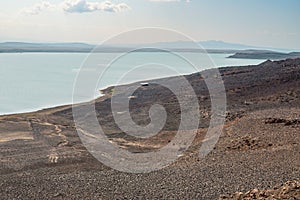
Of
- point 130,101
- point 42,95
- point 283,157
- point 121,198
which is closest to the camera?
point 121,198

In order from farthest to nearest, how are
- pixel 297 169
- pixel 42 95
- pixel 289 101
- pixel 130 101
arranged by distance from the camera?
1. pixel 42 95
2. pixel 130 101
3. pixel 289 101
4. pixel 297 169

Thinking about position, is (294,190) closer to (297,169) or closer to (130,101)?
(297,169)

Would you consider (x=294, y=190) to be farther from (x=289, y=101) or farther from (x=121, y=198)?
(x=289, y=101)

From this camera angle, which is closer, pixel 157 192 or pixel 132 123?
pixel 157 192

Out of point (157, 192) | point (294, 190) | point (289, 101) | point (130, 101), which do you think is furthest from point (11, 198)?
point (130, 101)

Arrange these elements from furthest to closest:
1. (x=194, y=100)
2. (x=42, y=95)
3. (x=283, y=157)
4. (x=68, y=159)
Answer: (x=42, y=95), (x=194, y=100), (x=68, y=159), (x=283, y=157)

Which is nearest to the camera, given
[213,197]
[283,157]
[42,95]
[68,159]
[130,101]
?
[213,197]

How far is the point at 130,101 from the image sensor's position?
45.8m

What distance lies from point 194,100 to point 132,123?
7788mm

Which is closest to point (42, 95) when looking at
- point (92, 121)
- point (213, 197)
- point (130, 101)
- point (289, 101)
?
point (130, 101)

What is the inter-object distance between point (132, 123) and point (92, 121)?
3.76 meters

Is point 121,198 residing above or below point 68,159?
above

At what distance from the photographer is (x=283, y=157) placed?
52.3 ft

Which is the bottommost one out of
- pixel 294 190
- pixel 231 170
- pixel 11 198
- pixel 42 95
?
pixel 42 95
